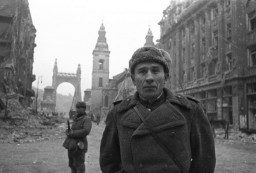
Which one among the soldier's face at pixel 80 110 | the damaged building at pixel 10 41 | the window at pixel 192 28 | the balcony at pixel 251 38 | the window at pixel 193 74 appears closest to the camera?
the soldier's face at pixel 80 110

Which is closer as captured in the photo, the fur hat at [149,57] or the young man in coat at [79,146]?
the fur hat at [149,57]

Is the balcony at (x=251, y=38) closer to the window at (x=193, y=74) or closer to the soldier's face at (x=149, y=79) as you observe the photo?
the window at (x=193, y=74)

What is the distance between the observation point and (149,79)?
2088mm

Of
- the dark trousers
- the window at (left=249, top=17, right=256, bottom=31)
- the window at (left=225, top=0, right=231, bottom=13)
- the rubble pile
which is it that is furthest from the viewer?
the window at (left=225, top=0, right=231, bottom=13)

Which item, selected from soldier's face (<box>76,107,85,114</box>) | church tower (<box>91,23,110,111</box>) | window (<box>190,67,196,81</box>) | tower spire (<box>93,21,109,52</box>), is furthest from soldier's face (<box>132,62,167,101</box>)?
tower spire (<box>93,21,109,52</box>)

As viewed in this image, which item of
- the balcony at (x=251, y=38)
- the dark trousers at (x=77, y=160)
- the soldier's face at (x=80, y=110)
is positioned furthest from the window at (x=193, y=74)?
the dark trousers at (x=77, y=160)

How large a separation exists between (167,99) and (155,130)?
0.99ft

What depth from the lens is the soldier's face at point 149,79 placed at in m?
2.10

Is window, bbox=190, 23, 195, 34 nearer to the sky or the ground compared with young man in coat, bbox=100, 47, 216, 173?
nearer to the sky

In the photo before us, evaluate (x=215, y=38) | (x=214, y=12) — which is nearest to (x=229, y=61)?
(x=215, y=38)

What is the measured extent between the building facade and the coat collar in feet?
64.0

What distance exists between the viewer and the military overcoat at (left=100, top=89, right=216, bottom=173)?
193 cm

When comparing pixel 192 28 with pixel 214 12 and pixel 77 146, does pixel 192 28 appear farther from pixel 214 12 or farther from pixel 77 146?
pixel 77 146

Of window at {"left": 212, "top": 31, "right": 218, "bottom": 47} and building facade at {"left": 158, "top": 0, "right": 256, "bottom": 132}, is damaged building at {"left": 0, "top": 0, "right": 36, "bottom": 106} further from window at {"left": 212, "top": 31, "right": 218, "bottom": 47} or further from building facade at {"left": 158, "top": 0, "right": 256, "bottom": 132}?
window at {"left": 212, "top": 31, "right": 218, "bottom": 47}
